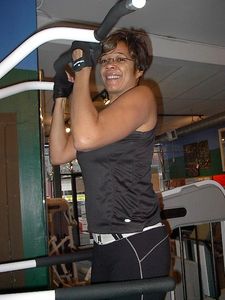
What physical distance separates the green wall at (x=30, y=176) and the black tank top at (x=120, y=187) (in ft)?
3.34

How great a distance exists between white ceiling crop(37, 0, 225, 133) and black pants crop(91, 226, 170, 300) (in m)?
2.49

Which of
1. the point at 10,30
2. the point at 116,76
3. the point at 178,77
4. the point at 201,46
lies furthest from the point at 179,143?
the point at 116,76

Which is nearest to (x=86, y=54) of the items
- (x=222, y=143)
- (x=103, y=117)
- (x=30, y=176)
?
(x=103, y=117)

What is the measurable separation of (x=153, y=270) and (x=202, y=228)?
3.75 meters

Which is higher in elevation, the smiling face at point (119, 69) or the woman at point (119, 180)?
the smiling face at point (119, 69)

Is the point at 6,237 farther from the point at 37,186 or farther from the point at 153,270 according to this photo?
the point at 153,270

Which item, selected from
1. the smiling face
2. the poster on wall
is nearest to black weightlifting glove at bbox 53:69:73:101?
the smiling face

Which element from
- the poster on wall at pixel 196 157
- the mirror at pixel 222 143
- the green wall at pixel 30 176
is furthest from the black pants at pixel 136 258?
the poster on wall at pixel 196 157

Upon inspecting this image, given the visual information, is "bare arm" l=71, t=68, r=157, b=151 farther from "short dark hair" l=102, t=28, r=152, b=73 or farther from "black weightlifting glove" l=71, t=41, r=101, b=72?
"short dark hair" l=102, t=28, r=152, b=73

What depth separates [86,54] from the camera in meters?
1.01

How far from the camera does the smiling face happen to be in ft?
4.18

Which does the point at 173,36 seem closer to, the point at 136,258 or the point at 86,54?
the point at 86,54

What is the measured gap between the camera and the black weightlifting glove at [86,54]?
0.99 metres

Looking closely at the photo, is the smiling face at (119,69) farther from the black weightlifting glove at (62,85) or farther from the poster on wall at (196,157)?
the poster on wall at (196,157)
